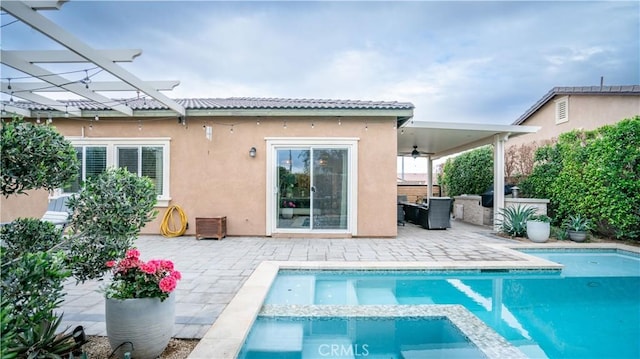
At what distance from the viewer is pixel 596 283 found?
5.41 meters

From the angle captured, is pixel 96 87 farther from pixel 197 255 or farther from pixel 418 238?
pixel 418 238

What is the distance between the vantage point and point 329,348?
3162 mm

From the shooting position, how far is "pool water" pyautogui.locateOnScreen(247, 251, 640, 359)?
343 cm

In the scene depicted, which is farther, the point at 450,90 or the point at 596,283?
the point at 450,90

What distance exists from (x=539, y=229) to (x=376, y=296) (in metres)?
6.11

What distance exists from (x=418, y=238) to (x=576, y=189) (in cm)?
473

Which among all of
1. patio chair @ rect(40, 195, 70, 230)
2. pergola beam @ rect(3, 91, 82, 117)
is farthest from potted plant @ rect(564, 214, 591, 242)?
pergola beam @ rect(3, 91, 82, 117)

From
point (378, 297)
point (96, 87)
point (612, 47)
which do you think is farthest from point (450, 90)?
point (96, 87)

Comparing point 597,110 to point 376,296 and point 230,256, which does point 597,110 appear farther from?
point 230,256

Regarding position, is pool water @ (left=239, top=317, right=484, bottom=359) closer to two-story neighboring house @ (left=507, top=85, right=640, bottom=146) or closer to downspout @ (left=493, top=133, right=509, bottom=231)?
downspout @ (left=493, top=133, right=509, bottom=231)

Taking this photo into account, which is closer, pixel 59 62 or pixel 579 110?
pixel 59 62

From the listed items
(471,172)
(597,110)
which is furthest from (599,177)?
(597,110)

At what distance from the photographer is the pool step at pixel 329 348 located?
3029mm

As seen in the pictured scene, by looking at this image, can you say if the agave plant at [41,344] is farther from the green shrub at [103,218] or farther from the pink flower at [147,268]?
the pink flower at [147,268]
